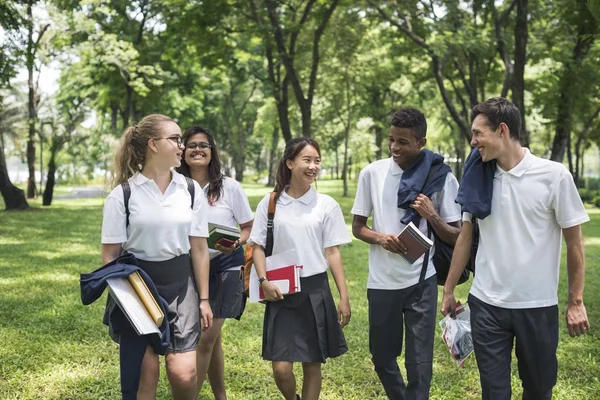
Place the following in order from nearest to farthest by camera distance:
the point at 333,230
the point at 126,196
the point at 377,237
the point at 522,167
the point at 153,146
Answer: the point at 522,167 < the point at 126,196 < the point at 153,146 < the point at 377,237 < the point at 333,230

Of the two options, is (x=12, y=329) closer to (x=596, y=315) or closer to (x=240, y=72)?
(x=596, y=315)

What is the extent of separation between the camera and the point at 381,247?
395 centimetres

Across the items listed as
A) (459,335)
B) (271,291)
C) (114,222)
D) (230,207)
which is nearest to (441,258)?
(459,335)

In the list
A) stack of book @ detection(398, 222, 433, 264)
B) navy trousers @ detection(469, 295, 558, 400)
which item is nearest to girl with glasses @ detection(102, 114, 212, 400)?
stack of book @ detection(398, 222, 433, 264)

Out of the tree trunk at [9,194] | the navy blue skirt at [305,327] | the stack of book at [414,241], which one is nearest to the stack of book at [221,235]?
the navy blue skirt at [305,327]

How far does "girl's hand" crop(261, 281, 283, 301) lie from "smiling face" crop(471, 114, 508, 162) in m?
1.40

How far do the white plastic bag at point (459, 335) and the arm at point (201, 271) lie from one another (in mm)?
1371

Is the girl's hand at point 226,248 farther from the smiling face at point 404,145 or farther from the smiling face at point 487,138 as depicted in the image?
the smiling face at point 487,138

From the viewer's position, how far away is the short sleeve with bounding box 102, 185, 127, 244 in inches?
132

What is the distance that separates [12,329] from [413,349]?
432 cm

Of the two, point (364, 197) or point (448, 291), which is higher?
point (364, 197)

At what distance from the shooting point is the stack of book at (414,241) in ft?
12.2

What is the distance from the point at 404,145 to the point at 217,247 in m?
1.37

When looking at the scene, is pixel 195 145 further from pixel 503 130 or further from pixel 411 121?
pixel 503 130
